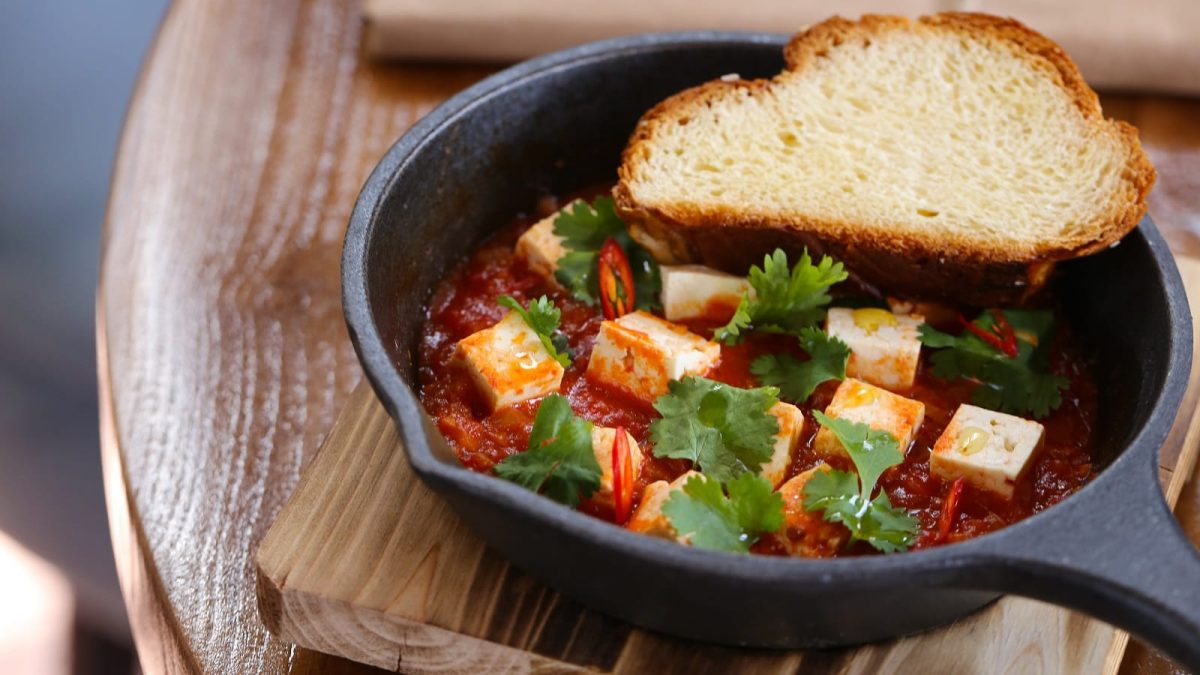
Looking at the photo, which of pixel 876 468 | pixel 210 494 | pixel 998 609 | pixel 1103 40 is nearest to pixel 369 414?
pixel 210 494

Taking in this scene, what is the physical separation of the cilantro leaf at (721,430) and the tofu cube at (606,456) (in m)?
0.05

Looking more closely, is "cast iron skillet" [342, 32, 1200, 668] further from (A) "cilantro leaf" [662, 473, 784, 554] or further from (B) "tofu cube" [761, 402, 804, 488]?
(B) "tofu cube" [761, 402, 804, 488]

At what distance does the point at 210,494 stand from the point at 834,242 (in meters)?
1.44

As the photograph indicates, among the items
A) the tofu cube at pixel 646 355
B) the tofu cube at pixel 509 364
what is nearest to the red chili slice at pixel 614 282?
the tofu cube at pixel 646 355

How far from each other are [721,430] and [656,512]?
26cm

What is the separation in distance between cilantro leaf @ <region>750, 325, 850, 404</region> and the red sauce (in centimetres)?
4

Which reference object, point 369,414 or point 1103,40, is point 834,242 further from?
point 1103,40

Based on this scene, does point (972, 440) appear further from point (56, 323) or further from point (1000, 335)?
point (56, 323)

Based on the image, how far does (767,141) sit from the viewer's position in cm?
270

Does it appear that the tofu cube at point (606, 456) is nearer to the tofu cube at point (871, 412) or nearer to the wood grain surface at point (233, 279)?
the tofu cube at point (871, 412)

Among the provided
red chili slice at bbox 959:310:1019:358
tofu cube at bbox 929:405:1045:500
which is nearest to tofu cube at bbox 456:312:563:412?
tofu cube at bbox 929:405:1045:500

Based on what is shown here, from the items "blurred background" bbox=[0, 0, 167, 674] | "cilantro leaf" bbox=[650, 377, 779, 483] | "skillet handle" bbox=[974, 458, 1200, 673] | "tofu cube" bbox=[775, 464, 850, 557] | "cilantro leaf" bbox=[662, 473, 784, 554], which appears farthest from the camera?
Result: "blurred background" bbox=[0, 0, 167, 674]

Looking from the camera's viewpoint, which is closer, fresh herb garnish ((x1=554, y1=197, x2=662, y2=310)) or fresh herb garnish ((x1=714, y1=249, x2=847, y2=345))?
fresh herb garnish ((x1=714, y1=249, x2=847, y2=345))

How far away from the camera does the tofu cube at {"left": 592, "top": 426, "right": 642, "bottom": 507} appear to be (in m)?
2.05
